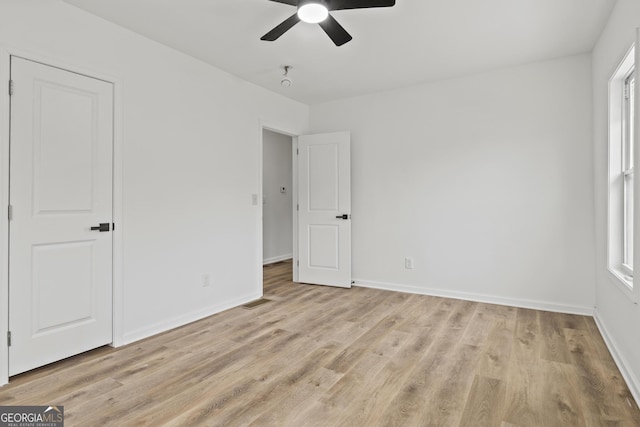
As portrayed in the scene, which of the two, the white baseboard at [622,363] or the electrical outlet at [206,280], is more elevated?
the electrical outlet at [206,280]

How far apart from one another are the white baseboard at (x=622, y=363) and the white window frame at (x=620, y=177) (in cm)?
51

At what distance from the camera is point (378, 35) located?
3066 mm

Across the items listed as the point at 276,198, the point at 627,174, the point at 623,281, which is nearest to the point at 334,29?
the point at 627,174

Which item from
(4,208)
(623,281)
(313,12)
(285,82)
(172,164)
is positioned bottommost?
(623,281)

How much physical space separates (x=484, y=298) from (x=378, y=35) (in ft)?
9.75

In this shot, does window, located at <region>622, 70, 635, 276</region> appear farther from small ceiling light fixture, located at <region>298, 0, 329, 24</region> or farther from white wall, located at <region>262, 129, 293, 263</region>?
white wall, located at <region>262, 129, 293, 263</region>

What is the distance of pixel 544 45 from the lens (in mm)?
3307

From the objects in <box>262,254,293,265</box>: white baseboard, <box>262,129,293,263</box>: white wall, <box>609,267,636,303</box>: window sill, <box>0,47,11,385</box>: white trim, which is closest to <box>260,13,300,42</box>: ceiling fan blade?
<box>0,47,11,385</box>: white trim

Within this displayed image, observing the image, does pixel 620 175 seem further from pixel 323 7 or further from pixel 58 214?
pixel 58 214

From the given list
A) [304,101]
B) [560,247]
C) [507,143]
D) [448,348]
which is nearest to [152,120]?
[304,101]

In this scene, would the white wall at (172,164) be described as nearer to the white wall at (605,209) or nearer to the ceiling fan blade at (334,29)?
the ceiling fan blade at (334,29)

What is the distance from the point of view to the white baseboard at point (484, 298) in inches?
142

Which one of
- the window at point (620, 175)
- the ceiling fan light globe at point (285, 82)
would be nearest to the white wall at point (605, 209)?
the window at point (620, 175)

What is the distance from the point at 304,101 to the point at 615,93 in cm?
343
